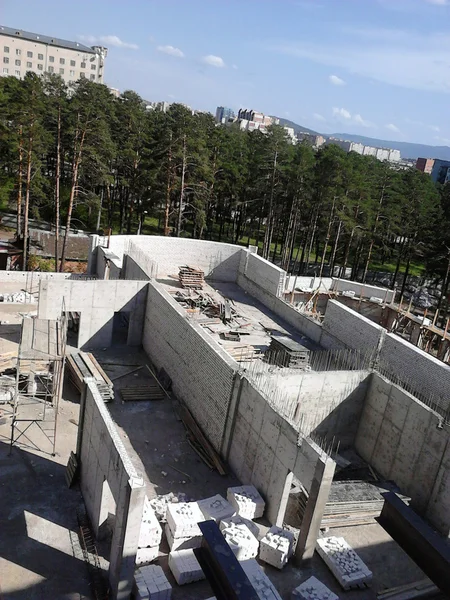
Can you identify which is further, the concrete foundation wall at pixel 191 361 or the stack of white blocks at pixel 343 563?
the concrete foundation wall at pixel 191 361

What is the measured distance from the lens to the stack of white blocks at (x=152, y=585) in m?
8.70

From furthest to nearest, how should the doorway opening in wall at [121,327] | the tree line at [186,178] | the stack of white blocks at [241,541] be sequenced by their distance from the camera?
the tree line at [186,178] < the doorway opening in wall at [121,327] < the stack of white blocks at [241,541]

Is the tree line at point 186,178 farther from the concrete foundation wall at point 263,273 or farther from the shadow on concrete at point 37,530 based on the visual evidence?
the shadow on concrete at point 37,530

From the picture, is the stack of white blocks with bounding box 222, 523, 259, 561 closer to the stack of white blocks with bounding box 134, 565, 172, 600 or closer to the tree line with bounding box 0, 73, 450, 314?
the stack of white blocks with bounding box 134, 565, 172, 600

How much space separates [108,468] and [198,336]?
19.1 ft

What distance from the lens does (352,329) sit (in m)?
17.2

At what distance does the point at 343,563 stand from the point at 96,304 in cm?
1198

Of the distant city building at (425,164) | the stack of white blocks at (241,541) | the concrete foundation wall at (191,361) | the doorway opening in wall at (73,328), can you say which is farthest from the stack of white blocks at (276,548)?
the distant city building at (425,164)

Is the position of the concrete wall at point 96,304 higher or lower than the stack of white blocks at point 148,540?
higher

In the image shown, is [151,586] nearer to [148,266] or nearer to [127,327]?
[127,327]

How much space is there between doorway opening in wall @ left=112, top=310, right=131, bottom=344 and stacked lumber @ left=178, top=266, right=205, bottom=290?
3.22m

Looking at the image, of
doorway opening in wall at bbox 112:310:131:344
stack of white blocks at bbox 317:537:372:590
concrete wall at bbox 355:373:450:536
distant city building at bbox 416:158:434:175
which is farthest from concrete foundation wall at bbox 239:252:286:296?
distant city building at bbox 416:158:434:175

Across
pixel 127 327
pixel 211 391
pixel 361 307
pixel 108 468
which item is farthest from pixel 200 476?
pixel 361 307

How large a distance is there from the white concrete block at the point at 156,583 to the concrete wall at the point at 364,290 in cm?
1767
